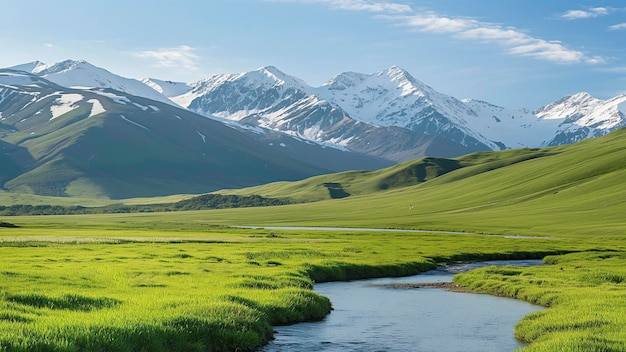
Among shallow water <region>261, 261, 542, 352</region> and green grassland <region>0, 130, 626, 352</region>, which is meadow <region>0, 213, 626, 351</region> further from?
shallow water <region>261, 261, 542, 352</region>

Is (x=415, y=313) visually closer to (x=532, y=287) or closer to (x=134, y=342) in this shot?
(x=532, y=287)

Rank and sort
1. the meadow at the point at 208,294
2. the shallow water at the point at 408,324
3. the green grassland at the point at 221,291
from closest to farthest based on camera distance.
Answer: the meadow at the point at 208,294
the green grassland at the point at 221,291
the shallow water at the point at 408,324

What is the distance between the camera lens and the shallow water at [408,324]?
3253cm

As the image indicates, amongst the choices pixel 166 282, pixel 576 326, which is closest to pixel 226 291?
pixel 166 282

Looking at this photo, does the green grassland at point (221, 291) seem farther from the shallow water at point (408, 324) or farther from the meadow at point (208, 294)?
the shallow water at point (408, 324)

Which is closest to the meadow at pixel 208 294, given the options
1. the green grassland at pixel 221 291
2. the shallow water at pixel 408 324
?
Result: the green grassland at pixel 221 291

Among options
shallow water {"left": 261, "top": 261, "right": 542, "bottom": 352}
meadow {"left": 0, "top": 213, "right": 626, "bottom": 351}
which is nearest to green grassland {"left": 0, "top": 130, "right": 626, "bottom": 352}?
meadow {"left": 0, "top": 213, "right": 626, "bottom": 351}

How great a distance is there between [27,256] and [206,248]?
26.4 meters

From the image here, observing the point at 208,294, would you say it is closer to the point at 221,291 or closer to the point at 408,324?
the point at 221,291

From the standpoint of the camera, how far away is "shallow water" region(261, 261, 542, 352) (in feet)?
107

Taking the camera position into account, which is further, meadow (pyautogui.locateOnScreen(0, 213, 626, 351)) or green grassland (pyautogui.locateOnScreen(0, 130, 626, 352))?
green grassland (pyautogui.locateOnScreen(0, 130, 626, 352))

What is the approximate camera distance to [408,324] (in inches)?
1510

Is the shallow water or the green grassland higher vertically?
the green grassland

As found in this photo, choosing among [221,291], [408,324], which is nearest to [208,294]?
[221,291]
